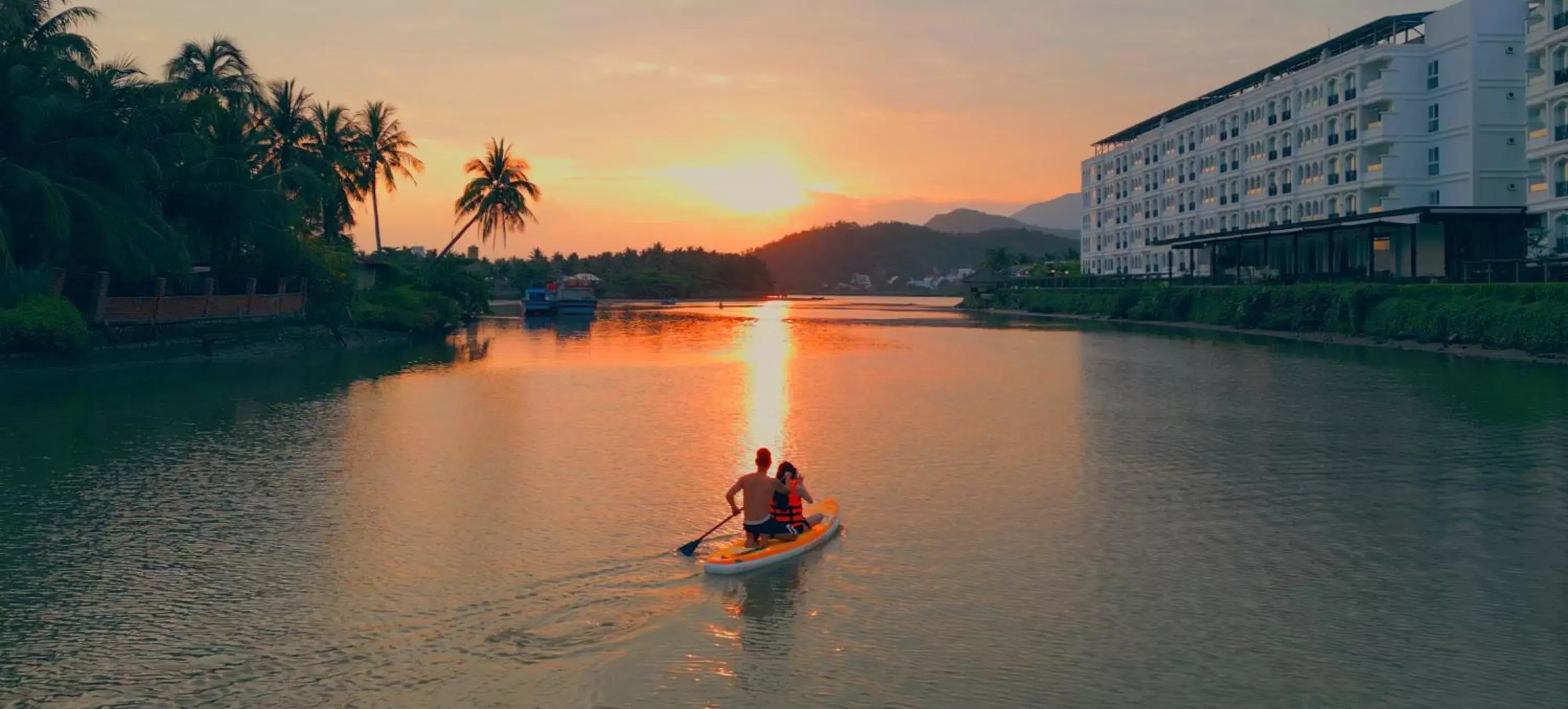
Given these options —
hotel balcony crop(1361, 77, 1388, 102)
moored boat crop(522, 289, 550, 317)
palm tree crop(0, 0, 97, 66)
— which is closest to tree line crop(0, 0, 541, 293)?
palm tree crop(0, 0, 97, 66)

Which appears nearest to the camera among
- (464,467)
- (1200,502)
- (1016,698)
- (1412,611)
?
(1016,698)

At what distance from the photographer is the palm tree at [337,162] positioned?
229 ft

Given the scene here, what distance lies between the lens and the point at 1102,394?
35.2 meters

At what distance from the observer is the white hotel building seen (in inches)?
2486

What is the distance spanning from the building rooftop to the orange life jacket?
261ft

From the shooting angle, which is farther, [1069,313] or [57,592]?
[1069,313]

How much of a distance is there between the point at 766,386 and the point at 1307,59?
230 ft

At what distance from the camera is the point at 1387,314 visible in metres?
55.1

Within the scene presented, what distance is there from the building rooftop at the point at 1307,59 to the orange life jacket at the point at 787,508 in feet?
261

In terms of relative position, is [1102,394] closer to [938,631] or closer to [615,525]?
[615,525]

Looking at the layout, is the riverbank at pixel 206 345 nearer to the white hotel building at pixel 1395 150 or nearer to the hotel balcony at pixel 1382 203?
the white hotel building at pixel 1395 150

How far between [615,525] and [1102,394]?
22.0 m

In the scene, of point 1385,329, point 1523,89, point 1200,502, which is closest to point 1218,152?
point 1523,89

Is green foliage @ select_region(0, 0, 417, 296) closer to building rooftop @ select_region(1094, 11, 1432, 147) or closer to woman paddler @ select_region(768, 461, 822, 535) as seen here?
woman paddler @ select_region(768, 461, 822, 535)
